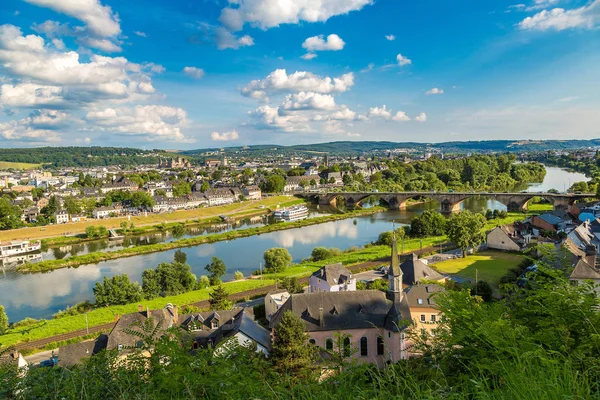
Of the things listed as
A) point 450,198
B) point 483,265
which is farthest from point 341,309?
point 450,198

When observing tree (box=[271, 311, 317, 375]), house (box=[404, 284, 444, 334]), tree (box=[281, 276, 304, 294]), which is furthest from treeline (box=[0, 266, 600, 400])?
tree (box=[281, 276, 304, 294])

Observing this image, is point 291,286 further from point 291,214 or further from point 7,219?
point 7,219

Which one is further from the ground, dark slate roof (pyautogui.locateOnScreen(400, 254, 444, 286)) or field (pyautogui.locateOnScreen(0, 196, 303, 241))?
dark slate roof (pyautogui.locateOnScreen(400, 254, 444, 286))

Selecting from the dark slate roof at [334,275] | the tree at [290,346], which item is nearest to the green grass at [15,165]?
the dark slate roof at [334,275]

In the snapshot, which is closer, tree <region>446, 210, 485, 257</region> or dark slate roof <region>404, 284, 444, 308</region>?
dark slate roof <region>404, 284, 444, 308</region>

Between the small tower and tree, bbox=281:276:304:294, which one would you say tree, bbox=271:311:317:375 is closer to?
the small tower

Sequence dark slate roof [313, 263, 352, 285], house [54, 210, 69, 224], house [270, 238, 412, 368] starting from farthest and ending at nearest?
1. house [54, 210, 69, 224]
2. dark slate roof [313, 263, 352, 285]
3. house [270, 238, 412, 368]

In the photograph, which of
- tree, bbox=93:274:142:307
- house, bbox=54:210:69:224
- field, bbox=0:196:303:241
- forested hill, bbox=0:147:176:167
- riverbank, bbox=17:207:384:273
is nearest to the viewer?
tree, bbox=93:274:142:307
